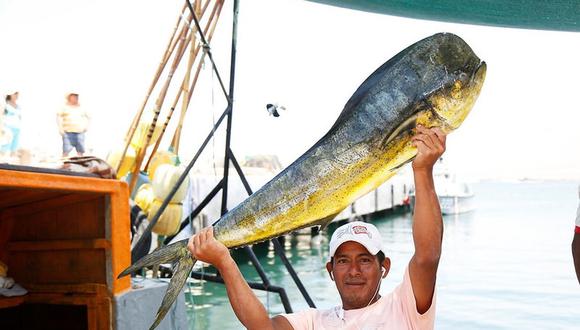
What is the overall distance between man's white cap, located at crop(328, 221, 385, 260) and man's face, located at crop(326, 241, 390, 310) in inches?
0.7

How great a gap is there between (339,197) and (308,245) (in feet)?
75.5

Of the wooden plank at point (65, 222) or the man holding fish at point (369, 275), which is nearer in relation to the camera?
the man holding fish at point (369, 275)

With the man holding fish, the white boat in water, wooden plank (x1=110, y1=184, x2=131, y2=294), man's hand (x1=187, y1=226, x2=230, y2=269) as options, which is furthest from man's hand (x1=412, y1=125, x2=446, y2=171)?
the white boat in water

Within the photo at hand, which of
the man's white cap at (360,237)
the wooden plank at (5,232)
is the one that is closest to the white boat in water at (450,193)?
the wooden plank at (5,232)

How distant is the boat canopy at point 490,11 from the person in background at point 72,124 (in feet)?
16.5

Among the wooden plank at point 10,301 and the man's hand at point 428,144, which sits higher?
the man's hand at point 428,144

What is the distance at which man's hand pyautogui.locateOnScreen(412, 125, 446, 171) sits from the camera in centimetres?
188

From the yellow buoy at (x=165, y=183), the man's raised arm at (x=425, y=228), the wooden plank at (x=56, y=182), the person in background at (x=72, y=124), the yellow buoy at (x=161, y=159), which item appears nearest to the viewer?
the man's raised arm at (x=425, y=228)

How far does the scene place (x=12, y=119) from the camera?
25.6ft

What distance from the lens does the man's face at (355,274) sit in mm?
2359

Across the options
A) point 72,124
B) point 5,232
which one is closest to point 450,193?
point 72,124

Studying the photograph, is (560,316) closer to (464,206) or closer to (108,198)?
(108,198)

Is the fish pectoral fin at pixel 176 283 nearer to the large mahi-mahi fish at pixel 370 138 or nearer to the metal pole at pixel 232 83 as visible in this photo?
the large mahi-mahi fish at pixel 370 138

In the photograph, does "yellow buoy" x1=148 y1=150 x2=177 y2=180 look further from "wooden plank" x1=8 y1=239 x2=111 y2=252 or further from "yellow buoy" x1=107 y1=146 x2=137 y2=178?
"wooden plank" x1=8 y1=239 x2=111 y2=252
